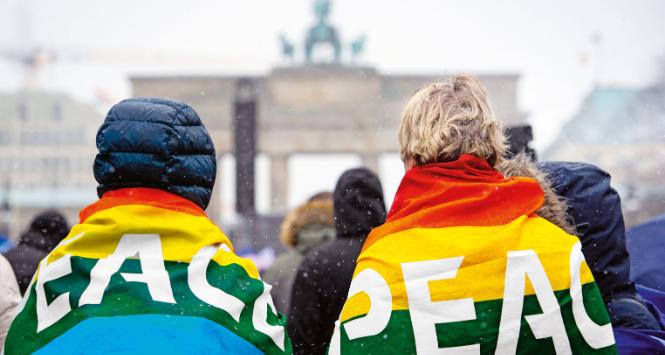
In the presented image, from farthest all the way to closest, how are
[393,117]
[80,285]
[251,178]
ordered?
[393,117] < [251,178] < [80,285]

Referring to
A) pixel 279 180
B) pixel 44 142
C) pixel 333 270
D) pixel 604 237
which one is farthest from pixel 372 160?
pixel 44 142

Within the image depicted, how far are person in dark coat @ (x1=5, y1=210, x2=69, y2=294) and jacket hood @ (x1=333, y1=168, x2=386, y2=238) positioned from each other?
1320 mm

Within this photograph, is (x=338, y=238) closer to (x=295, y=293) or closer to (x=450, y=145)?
Answer: (x=295, y=293)

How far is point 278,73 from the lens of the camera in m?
26.3

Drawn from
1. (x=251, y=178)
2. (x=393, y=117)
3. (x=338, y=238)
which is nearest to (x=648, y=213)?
(x=251, y=178)

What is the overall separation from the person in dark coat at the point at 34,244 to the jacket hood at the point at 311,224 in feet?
3.31

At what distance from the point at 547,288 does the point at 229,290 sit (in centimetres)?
68

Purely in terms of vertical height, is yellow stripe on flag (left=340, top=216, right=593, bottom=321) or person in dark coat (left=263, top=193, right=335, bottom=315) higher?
yellow stripe on flag (left=340, top=216, right=593, bottom=321)

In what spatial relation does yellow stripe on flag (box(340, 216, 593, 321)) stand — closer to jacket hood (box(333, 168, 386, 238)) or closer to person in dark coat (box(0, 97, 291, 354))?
person in dark coat (box(0, 97, 291, 354))

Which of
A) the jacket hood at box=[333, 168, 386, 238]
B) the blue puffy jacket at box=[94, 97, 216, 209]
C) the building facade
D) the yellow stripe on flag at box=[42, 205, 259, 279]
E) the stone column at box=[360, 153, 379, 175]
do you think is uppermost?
the blue puffy jacket at box=[94, 97, 216, 209]

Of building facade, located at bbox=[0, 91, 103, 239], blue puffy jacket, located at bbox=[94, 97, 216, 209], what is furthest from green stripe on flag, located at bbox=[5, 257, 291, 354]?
building facade, located at bbox=[0, 91, 103, 239]

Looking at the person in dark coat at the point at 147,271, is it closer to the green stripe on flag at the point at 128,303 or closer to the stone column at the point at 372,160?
the green stripe on flag at the point at 128,303

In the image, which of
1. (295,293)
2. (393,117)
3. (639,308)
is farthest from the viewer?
(393,117)

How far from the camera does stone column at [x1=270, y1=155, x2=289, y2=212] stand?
2605 cm
